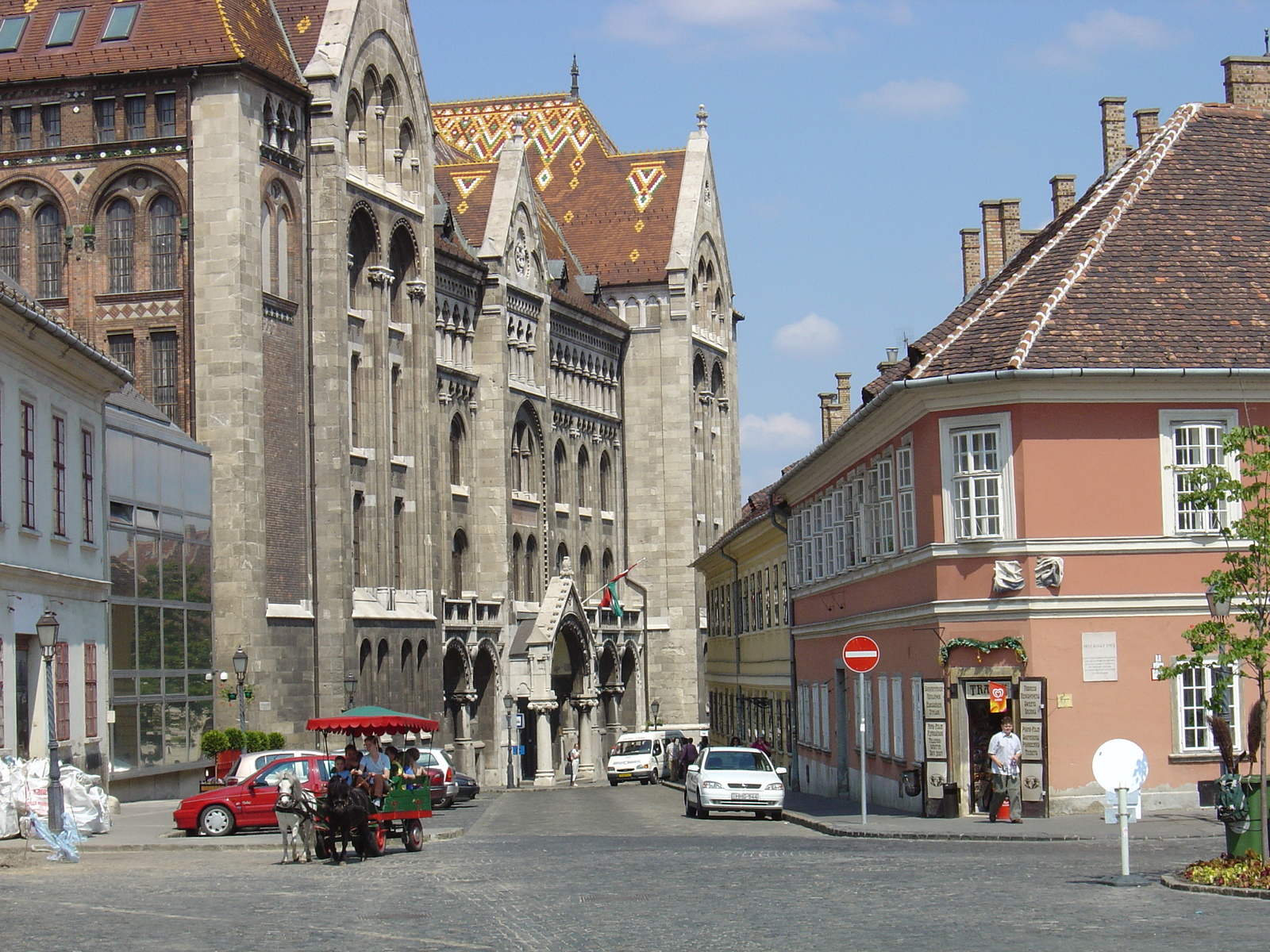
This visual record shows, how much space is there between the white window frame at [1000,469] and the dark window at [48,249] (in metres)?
33.3

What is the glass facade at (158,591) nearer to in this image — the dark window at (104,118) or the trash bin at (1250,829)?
the dark window at (104,118)

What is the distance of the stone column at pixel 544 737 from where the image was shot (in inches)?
3100

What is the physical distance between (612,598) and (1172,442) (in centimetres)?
6093

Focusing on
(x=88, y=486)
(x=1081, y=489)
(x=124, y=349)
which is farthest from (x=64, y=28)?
(x=1081, y=489)

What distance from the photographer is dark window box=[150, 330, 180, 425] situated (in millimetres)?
55875

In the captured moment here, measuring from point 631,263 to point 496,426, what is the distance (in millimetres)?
24180

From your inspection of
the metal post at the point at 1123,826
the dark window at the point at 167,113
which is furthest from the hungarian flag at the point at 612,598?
the metal post at the point at 1123,826

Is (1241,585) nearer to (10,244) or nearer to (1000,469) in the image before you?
(1000,469)

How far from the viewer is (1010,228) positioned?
50531mm

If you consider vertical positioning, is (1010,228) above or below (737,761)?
above

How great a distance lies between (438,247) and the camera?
74750 mm

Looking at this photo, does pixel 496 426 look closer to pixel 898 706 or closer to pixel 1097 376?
pixel 898 706

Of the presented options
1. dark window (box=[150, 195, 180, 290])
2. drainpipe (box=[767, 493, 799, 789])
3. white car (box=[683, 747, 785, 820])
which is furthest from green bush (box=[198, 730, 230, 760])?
white car (box=[683, 747, 785, 820])

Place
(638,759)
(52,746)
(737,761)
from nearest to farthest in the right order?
(52,746) → (737,761) → (638,759)
